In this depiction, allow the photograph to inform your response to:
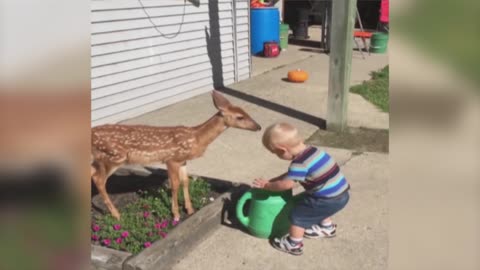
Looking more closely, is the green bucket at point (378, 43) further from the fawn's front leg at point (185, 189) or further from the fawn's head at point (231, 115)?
the fawn's front leg at point (185, 189)

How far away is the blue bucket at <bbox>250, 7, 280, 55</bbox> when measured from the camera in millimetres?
12908

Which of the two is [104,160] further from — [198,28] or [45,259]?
[198,28]

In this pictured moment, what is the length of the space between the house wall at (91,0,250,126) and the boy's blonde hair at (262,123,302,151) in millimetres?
3764

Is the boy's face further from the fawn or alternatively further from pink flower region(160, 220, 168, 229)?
pink flower region(160, 220, 168, 229)

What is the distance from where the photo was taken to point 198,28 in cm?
902

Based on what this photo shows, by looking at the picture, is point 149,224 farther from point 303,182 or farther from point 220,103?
point 303,182

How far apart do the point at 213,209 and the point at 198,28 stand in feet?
18.2

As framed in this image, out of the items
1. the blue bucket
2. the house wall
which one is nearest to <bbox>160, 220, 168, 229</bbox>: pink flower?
the house wall

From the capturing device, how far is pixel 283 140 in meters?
3.49

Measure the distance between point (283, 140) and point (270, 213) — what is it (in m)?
0.63

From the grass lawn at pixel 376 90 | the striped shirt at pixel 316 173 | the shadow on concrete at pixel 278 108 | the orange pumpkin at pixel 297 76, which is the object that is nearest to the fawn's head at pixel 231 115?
the striped shirt at pixel 316 173

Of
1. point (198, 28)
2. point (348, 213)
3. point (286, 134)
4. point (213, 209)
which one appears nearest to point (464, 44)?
point (286, 134)

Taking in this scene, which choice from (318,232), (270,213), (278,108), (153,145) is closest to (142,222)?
(153,145)

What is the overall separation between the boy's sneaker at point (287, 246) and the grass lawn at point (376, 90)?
4650mm
